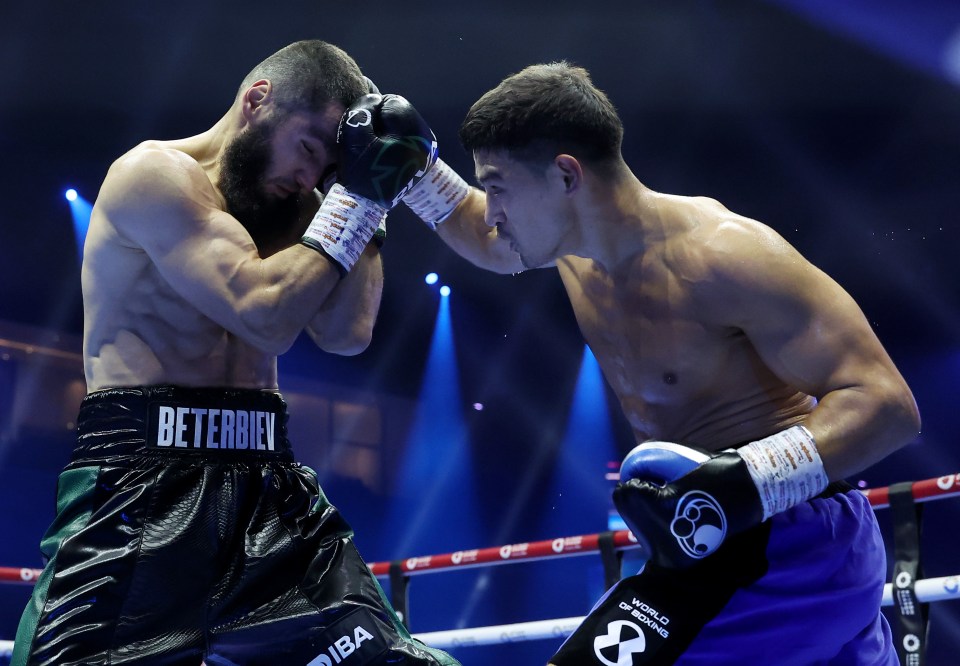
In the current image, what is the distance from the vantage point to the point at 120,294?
196 cm

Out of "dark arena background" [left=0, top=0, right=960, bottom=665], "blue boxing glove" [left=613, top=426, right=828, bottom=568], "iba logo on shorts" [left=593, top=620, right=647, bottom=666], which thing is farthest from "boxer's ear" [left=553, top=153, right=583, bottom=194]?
"dark arena background" [left=0, top=0, right=960, bottom=665]

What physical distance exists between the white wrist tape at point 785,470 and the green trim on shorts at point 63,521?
3.95 feet

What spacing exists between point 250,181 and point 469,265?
316 inches

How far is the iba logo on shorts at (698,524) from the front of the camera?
5.14 ft

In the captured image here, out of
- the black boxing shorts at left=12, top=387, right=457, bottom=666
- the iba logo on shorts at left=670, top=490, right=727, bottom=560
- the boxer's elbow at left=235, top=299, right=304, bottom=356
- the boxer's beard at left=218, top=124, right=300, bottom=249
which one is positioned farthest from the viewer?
the boxer's beard at left=218, top=124, right=300, bottom=249

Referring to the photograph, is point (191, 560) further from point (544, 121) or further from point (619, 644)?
point (544, 121)

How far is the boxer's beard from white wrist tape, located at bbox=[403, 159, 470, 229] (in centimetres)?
39

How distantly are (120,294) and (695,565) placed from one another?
1241mm

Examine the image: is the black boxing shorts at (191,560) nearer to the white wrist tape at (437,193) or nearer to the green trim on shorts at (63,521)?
the green trim on shorts at (63,521)

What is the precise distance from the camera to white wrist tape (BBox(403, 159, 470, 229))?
2402mm

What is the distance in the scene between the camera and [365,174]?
201 centimetres

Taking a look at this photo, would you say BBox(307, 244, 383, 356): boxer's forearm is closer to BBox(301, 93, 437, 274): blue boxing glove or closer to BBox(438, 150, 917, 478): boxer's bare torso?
BBox(301, 93, 437, 274): blue boxing glove

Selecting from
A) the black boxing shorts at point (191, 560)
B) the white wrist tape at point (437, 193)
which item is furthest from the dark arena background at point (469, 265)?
the black boxing shorts at point (191, 560)

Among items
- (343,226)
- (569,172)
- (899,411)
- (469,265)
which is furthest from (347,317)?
(469,265)
